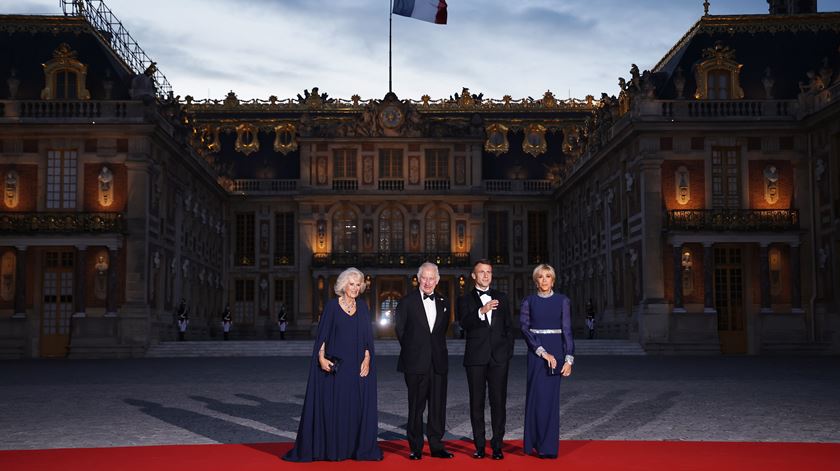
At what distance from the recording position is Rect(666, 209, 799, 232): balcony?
34.5 m

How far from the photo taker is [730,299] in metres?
35.6

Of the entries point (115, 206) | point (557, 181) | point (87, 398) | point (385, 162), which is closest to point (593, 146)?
point (557, 181)

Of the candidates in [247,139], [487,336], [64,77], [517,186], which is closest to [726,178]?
[517,186]

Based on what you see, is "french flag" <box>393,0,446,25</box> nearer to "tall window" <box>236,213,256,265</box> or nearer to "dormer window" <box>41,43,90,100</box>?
"dormer window" <box>41,43,90,100</box>

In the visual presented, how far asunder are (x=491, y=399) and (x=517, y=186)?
44.6 m

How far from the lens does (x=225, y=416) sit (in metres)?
13.9

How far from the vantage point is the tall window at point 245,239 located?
176ft

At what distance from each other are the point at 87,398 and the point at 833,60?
30295 millimetres

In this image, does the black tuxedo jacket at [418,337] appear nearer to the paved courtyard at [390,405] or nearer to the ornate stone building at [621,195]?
the paved courtyard at [390,405]

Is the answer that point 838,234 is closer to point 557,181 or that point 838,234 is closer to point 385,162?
point 557,181

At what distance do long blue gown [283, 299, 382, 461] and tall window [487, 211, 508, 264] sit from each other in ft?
146

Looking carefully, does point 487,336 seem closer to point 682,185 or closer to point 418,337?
point 418,337

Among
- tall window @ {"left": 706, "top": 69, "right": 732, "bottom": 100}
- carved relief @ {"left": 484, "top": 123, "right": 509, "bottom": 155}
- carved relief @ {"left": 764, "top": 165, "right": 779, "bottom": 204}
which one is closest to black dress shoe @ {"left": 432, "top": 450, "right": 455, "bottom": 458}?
carved relief @ {"left": 764, "top": 165, "right": 779, "bottom": 204}

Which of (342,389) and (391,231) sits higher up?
(391,231)
